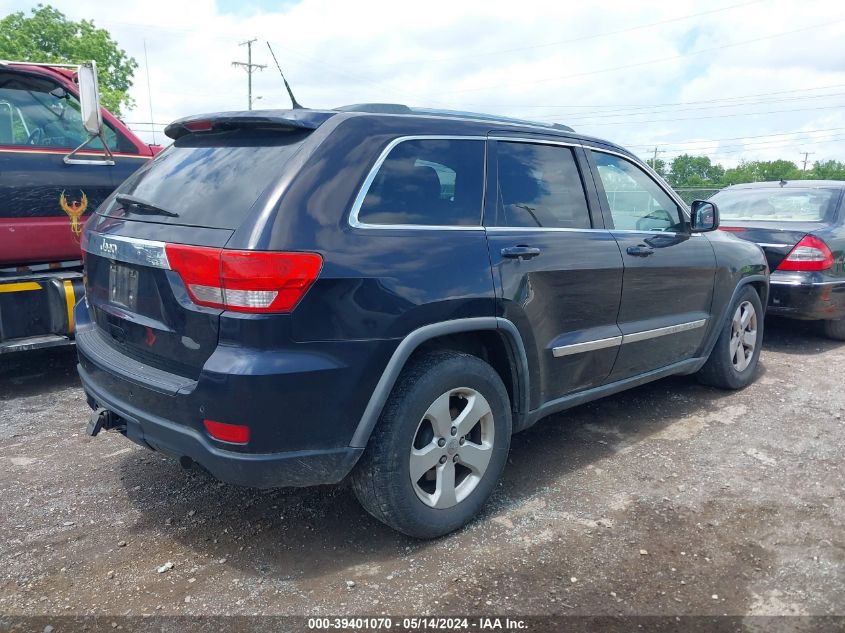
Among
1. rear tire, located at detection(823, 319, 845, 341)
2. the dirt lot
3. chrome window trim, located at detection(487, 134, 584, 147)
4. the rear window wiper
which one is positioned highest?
chrome window trim, located at detection(487, 134, 584, 147)

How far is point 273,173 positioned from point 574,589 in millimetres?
2034

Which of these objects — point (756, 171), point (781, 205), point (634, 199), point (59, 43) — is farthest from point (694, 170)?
point (634, 199)

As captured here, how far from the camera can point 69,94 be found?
5.18 meters

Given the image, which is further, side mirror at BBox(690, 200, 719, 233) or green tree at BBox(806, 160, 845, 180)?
green tree at BBox(806, 160, 845, 180)

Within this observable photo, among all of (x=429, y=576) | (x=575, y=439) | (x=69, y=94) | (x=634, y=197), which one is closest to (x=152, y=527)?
(x=429, y=576)

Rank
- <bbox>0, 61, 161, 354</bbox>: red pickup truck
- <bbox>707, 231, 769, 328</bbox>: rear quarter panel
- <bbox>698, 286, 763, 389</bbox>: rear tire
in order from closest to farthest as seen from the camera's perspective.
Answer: <bbox>0, 61, 161, 354</bbox>: red pickup truck
<bbox>707, 231, 769, 328</bbox>: rear quarter panel
<bbox>698, 286, 763, 389</bbox>: rear tire

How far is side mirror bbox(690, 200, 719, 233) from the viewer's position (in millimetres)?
4469

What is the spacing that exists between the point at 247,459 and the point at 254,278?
67cm

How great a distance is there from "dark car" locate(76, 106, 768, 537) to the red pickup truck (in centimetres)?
144

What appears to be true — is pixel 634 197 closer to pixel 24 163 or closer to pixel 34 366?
pixel 24 163

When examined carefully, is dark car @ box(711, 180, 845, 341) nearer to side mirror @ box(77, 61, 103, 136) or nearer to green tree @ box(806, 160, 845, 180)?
side mirror @ box(77, 61, 103, 136)

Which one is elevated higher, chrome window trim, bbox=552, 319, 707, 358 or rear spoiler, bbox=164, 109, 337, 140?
rear spoiler, bbox=164, 109, 337, 140

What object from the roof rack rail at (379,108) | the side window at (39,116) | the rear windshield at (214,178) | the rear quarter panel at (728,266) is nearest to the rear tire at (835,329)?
the rear quarter panel at (728,266)

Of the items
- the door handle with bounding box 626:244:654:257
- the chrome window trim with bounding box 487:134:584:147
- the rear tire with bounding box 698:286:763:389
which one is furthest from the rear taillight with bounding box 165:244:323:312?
the rear tire with bounding box 698:286:763:389
